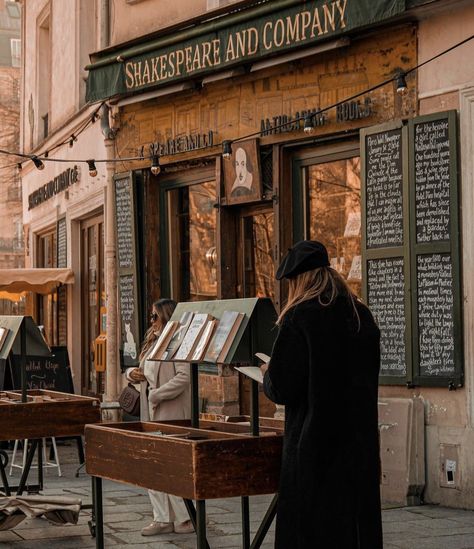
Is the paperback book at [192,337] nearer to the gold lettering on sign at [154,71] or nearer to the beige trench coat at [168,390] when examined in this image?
the beige trench coat at [168,390]

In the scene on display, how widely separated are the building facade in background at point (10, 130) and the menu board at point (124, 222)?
21.7 m

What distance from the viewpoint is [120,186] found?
1358 centimetres

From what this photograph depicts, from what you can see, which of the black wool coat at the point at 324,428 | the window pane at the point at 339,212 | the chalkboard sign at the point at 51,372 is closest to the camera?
the black wool coat at the point at 324,428

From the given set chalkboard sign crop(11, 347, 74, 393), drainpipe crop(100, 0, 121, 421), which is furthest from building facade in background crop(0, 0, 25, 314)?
chalkboard sign crop(11, 347, 74, 393)

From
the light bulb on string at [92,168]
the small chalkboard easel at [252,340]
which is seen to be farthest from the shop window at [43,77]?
Answer: the small chalkboard easel at [252,340]

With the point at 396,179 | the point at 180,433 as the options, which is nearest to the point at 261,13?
the point at 396,179

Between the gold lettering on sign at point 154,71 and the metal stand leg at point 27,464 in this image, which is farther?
the gold lettering on sign at point 154,71

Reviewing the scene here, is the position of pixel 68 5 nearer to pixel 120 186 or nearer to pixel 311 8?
pixel 120 186

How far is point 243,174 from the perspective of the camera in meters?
11.6

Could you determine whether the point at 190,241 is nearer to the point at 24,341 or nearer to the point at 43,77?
→ the point at 24,341

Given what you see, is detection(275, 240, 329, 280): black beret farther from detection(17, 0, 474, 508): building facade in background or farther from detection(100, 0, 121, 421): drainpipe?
detection(100, 0, 121, 421): drainpipe

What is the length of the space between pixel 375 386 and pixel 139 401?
384 cm

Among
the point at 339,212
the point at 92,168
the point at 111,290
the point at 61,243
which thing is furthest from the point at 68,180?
the point at 339,212

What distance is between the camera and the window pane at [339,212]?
415 inches
